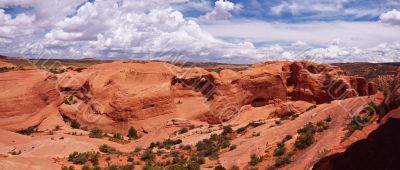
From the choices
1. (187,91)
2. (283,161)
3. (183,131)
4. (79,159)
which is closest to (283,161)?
(283,161)

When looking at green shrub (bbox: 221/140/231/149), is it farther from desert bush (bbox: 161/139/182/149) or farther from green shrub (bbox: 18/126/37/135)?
green shrub (bbox: 18/126/37/135)

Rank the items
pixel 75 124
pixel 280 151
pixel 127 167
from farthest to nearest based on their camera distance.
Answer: pixel 75 124, pixel 127 167, pixel 280 151

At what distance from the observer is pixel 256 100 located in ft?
119

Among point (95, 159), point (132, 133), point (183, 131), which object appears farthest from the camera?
point (132, 133)

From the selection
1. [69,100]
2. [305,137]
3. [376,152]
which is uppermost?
[376,152]

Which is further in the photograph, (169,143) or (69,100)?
(69,100)

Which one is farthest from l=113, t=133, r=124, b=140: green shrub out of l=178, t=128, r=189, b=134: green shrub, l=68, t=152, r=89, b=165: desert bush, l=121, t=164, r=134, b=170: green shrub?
l=121, t=164, r=134, b=170: green shrub

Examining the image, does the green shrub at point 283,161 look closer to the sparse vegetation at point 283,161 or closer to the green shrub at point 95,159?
the sparse vegetation at point 283,161

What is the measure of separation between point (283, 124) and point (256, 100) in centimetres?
1281

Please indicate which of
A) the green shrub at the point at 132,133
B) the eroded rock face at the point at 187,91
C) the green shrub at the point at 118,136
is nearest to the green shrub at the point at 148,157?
the green shrub at the point at 118,136

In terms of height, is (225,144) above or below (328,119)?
below

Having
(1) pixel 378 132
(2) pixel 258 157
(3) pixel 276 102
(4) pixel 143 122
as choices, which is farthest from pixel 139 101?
(1) pixel 378 132

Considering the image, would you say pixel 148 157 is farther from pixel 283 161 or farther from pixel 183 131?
pixel 183 131

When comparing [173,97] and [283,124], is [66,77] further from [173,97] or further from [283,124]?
[283,124]
